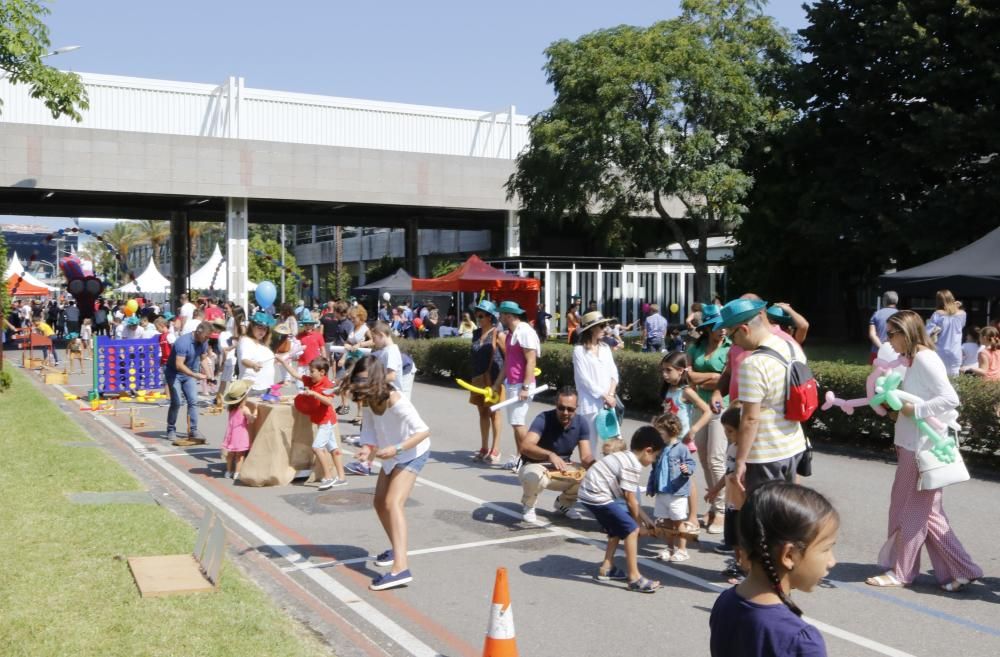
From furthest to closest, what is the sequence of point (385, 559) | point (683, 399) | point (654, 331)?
1. point (654, 331)
2. point (683, 399)
3. point (385, 559)

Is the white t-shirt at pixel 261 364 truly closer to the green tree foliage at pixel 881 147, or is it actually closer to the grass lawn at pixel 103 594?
the grass lawn at pixel 103 594

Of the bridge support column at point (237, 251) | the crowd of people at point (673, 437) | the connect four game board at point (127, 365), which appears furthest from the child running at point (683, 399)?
the bridge support column at point (237, 251)

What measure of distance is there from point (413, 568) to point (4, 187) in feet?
114

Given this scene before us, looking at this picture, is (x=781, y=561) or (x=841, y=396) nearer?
(x=781, y=561)

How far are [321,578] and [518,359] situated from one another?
439cm

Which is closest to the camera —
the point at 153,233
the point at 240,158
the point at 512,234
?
the point at 240,158

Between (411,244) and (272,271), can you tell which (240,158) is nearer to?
(411,244)

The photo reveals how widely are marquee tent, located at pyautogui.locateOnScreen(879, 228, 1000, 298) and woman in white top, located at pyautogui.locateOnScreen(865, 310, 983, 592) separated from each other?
1298 cm

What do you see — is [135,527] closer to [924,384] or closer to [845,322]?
[924,384]

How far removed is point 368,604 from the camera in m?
6.55

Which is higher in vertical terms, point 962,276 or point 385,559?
point 962,276

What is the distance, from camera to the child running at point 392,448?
Result: 6734 millimetres

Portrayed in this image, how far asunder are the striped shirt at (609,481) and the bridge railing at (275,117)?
36.2m

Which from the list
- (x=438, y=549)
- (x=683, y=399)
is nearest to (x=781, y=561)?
(x=438, y=549)
